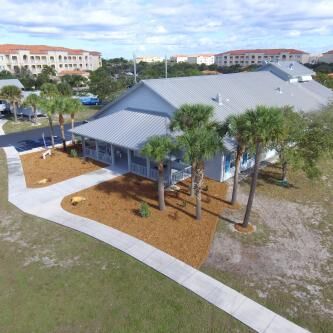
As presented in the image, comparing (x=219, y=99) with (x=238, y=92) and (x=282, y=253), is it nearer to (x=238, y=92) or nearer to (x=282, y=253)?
(x=238, y=92)

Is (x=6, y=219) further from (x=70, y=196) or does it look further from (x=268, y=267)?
(x=268, y=267)

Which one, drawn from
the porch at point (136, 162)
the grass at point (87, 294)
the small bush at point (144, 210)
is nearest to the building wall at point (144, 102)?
the porch at point (136, 162)

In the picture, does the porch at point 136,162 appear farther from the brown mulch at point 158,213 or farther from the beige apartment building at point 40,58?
the beige apartment building at point 40,58

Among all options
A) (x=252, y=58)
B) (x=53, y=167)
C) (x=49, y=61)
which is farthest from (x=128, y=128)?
(x=252, y=58)

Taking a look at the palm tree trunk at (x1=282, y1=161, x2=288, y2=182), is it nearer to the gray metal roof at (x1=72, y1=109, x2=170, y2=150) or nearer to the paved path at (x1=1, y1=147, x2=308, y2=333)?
the gray metal roof at (x1=72, y1=109, x2=170, y2=150)

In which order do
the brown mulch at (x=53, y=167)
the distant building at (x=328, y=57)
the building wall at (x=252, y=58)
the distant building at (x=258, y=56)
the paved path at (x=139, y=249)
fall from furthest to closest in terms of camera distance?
the distant building at (x=328, y=57), the building wall at (x=252, y=58), the distant building at (x=258, y=56), the brown mulch at (x=53, y=167), the paved path at (x=139, y=249)

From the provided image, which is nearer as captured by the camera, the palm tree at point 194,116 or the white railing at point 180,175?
the palm tree at point 194,116

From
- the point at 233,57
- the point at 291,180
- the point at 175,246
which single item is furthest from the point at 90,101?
the point at 233,57
